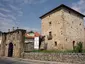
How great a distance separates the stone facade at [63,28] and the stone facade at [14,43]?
8.55 metres

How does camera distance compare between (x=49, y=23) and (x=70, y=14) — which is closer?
(x=70, y=14)

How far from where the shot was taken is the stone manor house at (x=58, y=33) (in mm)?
30938

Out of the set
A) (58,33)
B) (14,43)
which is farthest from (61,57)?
(14,43)

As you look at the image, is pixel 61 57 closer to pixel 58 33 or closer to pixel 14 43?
pixel 58 33

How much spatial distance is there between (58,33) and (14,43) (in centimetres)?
1006

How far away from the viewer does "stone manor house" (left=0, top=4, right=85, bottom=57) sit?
30.9m

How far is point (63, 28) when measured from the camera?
3136 cm

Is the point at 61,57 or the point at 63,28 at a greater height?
the point at 63,28

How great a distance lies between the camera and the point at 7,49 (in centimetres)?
3241

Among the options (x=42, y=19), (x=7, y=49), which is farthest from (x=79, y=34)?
(x=7, y=49)

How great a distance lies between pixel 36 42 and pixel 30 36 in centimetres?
1227

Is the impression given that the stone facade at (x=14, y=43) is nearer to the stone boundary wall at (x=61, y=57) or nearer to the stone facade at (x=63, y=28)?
the stone boundary wall at (x=61, y=57)

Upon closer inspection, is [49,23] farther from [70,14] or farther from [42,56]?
[42,56]

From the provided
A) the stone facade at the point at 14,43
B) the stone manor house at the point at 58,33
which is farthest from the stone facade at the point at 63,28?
the stone facade at the point at 14,43
